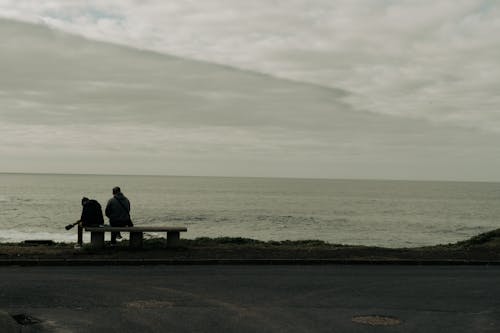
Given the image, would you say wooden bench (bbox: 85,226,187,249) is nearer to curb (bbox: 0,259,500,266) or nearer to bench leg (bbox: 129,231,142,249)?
bench leg (bbox: 129,231,142,249)

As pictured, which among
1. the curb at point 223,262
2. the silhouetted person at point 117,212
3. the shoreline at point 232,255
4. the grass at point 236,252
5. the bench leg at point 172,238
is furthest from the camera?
the silhouetted person at point 117,212

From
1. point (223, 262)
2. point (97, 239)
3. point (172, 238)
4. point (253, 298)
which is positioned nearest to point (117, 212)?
point (97, 239)

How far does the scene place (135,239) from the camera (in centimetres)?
1606

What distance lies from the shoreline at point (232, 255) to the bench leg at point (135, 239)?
201 millimetres

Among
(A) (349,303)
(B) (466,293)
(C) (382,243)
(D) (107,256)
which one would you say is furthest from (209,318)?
(C) (382,243)

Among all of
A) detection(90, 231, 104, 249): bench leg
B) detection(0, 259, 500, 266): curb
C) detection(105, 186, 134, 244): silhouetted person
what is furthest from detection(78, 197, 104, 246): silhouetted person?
detection(0, 259, 500, 266): curb

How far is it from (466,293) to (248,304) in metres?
3.83

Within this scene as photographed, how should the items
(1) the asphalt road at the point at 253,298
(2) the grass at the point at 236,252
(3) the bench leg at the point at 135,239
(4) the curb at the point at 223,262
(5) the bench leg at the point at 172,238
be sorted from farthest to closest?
(5) the bench leg at the point at 172,238, (3) the bench leg at the point at 135,239, (2) the grass at the point at 236,252, (4) the curb at the point at 223,262, (1) the asphalt road at the point at 253,298

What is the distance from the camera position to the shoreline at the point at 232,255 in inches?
543

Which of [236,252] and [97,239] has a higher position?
[97,239]

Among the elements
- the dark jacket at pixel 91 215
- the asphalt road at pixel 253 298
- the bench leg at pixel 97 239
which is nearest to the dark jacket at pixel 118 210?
the dark jacket at pixel 91 215

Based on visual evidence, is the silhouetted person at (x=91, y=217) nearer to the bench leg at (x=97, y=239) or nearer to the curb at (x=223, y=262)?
the bench leg at (x=97, y=239)

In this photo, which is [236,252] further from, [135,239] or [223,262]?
[135,239]

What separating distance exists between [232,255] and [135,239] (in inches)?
111
